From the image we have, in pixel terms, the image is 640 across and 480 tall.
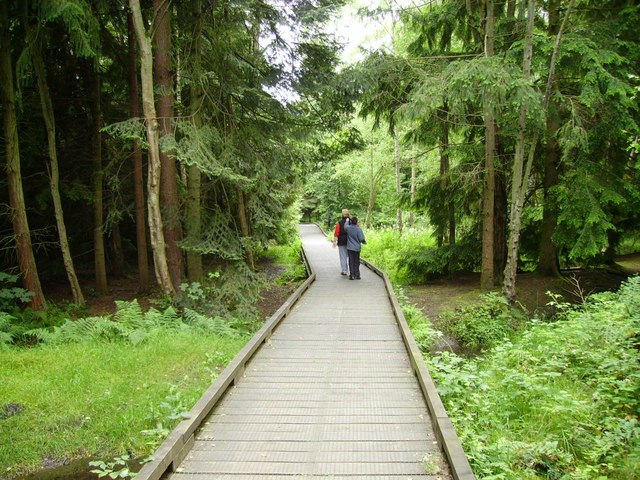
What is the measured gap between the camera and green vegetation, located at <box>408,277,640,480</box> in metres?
4.43

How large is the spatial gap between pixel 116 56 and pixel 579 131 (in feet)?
41.2

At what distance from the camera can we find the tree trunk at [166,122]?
392 inches

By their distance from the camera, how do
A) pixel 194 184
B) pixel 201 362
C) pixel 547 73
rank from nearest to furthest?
pixel 201 362 < pixel 547 73 < pixel 194 184

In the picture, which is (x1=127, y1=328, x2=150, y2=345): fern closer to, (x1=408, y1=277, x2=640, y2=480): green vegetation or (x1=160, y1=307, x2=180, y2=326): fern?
(x1=160, y1=307, x2=180, y2=326): fern

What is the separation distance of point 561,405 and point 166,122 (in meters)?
9.24

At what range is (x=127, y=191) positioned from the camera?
15953 mm

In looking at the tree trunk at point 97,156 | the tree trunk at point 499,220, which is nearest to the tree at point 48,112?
the tree trunk at point 97,156

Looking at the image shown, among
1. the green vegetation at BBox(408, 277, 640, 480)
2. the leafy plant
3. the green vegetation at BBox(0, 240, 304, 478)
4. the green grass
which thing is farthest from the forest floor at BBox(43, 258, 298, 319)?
the leafy plant

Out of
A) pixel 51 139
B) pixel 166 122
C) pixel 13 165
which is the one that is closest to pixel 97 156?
pixel 51 139

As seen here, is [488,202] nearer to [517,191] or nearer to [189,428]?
[517,191]

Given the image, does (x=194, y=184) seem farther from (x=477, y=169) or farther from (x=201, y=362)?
(x=477, y=169)

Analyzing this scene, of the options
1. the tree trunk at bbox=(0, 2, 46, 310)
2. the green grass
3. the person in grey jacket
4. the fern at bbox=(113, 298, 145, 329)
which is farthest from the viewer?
the person in grey jacket

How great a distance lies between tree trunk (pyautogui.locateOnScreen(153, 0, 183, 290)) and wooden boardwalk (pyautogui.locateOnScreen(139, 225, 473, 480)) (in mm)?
4081

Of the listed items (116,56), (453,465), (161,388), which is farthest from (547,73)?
(116,56)
